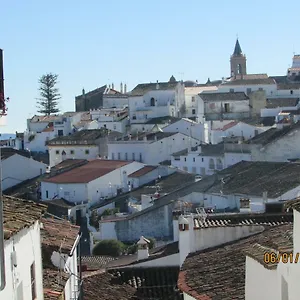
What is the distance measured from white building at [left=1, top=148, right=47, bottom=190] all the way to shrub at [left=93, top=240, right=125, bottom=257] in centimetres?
3155

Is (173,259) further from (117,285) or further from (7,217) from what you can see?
(7,217)

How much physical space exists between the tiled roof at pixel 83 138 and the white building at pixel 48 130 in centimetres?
813

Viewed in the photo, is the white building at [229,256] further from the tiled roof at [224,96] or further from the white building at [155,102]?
the white building at [155,102]

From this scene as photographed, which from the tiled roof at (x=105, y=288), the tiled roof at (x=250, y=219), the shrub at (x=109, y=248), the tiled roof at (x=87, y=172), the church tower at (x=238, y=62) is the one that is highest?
the church tower at (x=238, y=62)

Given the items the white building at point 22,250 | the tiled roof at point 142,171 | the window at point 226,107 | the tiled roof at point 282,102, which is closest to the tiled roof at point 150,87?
the window at point 226,107

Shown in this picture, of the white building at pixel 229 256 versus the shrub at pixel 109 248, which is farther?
the shrub at pixel 109 248

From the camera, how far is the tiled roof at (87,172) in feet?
195

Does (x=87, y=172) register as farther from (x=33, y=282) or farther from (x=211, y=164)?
(x=33, y=282)

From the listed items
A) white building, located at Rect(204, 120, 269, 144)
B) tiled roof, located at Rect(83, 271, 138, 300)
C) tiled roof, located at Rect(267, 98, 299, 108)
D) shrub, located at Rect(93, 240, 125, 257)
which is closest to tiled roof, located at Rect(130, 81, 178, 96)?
white building, located at Rect(204, 120, 269, 144)

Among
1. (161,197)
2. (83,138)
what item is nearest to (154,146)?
(83,138)

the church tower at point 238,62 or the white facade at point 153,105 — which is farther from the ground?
the church tower at point 238,62

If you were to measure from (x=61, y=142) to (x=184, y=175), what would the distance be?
24384mm

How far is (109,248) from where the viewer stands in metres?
37.2

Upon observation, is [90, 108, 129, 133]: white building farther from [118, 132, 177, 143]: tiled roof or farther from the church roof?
the church roof
